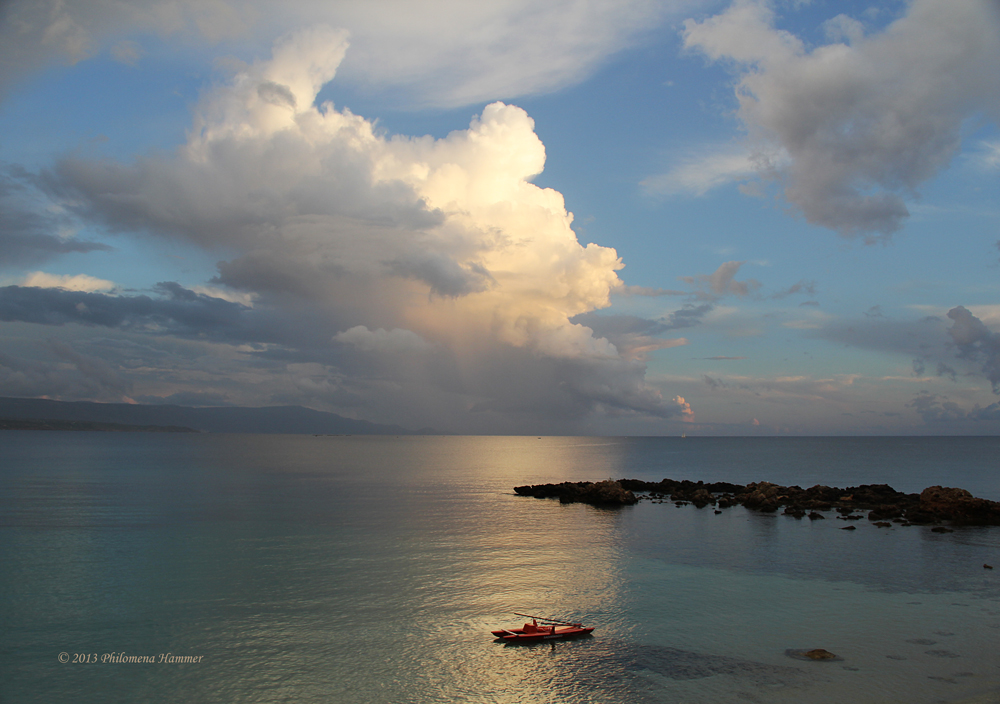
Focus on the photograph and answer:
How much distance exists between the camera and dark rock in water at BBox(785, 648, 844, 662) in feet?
73.6

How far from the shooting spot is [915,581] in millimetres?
34094

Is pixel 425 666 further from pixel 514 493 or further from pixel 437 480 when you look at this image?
pixel 437 480

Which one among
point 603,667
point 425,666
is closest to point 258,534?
point 425,666

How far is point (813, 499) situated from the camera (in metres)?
67.3

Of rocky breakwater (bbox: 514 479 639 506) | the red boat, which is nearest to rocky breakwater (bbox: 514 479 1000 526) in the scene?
rocky breakwater (bbox: 514 479 639 506)

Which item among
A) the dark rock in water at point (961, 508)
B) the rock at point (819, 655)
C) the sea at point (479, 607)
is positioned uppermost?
the dark rock in water at point (961, 508)

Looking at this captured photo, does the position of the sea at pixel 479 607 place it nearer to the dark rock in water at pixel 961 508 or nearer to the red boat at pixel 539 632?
the red boat at pixel 539 632

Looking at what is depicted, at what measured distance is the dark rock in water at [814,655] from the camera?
22438 millimetres

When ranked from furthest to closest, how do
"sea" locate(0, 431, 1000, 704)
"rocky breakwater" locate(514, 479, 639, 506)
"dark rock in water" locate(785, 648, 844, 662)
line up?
"rocky breakwater" locate(514, 479, 639, 506) < "dark rock in water" locate(785, 648, 844, 662) < "sea" locate(0, 431, 1000, 704)

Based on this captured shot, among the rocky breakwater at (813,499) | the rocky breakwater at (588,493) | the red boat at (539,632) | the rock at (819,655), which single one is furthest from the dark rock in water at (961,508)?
the red boat at (539,632)

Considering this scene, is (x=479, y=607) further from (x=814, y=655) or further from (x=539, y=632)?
(x=814, y=655)

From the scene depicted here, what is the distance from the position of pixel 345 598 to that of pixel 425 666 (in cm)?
945

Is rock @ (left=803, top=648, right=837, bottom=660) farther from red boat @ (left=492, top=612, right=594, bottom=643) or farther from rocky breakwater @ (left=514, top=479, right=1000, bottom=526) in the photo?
rocky breakwater @ (left=514, top=479, right=1000, bottom=526)

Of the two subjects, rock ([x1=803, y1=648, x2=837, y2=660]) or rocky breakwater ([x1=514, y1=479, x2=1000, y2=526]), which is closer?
rock ([x1=803, y1=648, x2=837, y2=660])
